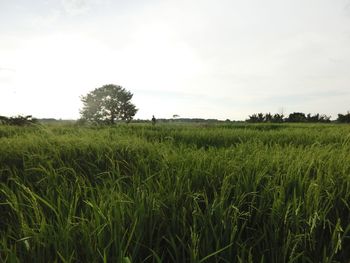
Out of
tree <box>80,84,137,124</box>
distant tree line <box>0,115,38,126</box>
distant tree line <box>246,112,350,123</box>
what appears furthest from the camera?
tree <box>80,84,137,124</box>

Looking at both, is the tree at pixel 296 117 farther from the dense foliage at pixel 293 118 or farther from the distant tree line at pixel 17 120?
the distant tree line at pixel 17 120

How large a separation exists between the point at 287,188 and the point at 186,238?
85 cm

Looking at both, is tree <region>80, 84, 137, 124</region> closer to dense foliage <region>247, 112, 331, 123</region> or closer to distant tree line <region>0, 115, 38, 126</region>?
dense foliage <region>247, 112, 331, 123</region>

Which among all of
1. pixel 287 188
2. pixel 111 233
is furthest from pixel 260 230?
pixel 111 233

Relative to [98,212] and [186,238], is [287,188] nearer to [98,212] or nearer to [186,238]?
[186,238]

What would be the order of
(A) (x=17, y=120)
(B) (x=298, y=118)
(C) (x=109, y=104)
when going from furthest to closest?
(C) (x=109, y=104) < (B) (x=298, y=118) < (A) (x=17, y=120)

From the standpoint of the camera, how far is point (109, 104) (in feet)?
193

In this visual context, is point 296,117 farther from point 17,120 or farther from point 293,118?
point 17,120

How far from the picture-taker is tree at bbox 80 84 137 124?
2301 inches

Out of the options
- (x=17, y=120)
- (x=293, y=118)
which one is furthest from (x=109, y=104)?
(x=17, y=120)

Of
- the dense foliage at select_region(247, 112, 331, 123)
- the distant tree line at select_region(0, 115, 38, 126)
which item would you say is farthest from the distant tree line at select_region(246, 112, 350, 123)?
the distant tree line at select_region(0, 115, 38, 126)

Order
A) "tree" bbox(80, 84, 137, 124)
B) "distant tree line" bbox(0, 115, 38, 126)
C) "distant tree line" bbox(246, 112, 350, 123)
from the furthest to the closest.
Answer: "tree" bbox(80, 84, 137, 124)
"distant tree line" bbox(246, 112, 350, 123)
"distant tree line" bbox(0, 115, 38, 126)

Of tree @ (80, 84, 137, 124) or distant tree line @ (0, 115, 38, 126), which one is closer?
distant tree line @ (0, 115, 38, 126)

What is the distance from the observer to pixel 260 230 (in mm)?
1589
